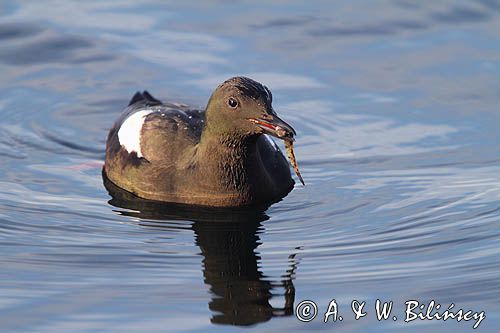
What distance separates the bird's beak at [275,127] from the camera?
10172 mm

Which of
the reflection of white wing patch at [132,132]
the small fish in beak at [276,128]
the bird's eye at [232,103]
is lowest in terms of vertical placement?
the small fish in beak at [276,128]

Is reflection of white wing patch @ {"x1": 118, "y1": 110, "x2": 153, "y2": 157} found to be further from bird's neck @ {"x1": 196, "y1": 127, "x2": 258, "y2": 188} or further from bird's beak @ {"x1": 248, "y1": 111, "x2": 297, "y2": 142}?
bird's beak @ {"x1": 248, "y1": 111, "x2": 297, "y2": 142}

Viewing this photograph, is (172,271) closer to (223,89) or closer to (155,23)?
(223,89)

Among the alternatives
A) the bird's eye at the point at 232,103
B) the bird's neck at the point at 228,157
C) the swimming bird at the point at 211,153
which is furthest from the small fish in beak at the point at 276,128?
the bird's neck at the point at 228,157

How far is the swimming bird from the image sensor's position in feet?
35.3

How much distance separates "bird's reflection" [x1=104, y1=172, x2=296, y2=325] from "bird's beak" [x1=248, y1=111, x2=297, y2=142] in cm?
88

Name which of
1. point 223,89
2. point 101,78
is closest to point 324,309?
point 223,89

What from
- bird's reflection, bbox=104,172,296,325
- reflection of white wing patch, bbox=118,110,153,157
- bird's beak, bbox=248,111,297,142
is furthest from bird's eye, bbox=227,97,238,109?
reflection of white wing patch, bbox=118,110,153,157

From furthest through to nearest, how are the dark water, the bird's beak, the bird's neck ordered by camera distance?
the bird's neck
the bird's beak
the dark water

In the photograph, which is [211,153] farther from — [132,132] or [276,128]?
[132,132]

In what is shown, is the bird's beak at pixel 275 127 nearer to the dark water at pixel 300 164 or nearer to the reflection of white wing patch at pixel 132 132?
the dark water at pixel 300 164

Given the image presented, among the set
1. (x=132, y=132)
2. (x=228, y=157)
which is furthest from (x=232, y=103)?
(x=132, y=132)

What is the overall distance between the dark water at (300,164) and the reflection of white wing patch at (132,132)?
0.47 m

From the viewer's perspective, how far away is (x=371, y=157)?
41.0 feet
